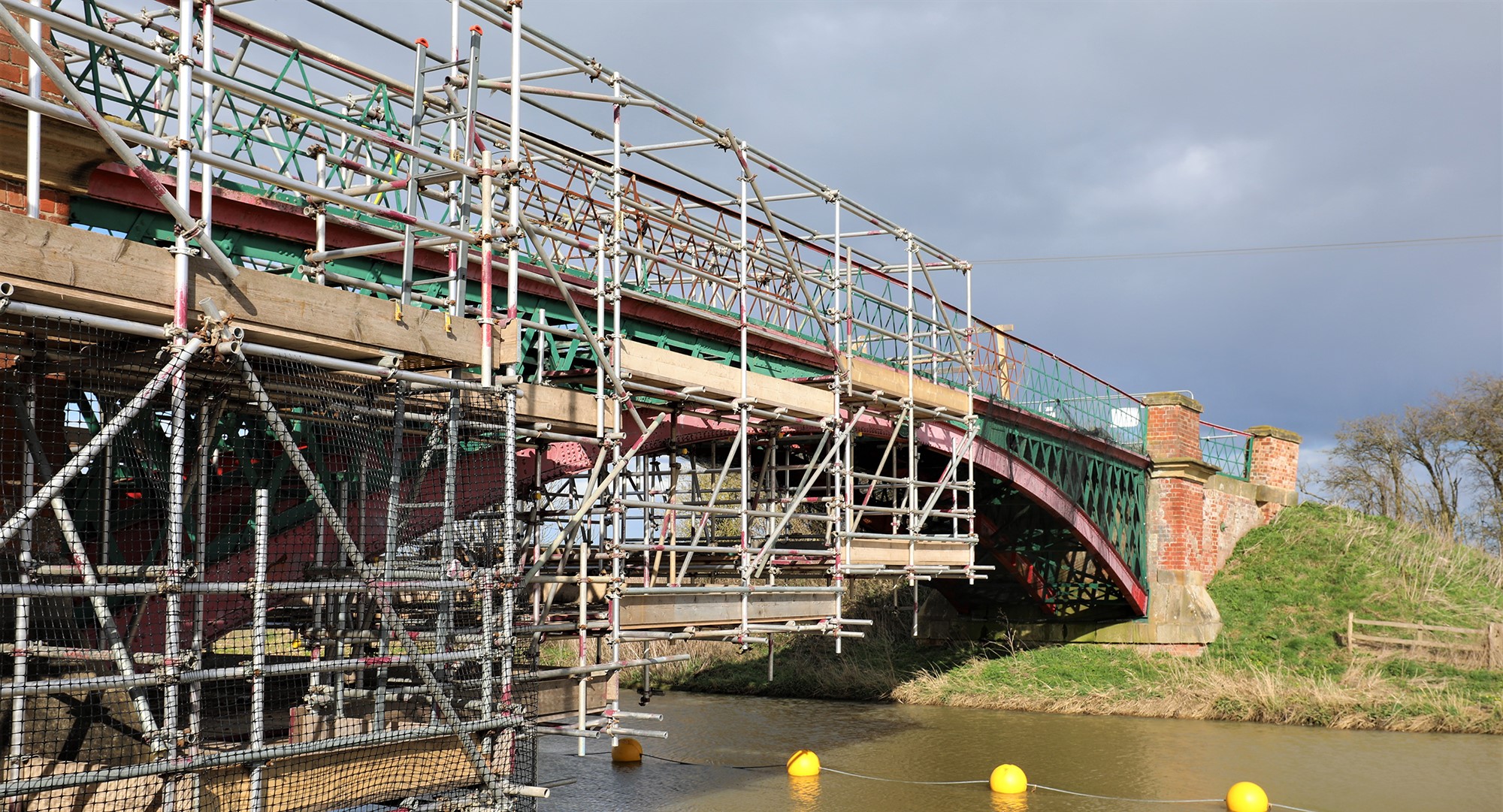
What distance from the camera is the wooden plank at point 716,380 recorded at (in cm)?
1115

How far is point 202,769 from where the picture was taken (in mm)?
6406

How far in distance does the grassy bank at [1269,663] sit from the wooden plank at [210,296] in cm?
1916

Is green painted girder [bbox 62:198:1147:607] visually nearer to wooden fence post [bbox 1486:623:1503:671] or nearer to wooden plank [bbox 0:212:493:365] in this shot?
wooden plank [bbox 0:212:493:365]

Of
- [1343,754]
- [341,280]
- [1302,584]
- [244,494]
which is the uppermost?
[341,280]

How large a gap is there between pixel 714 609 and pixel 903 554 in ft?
16.1

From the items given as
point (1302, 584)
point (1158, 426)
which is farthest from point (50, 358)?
point (1302, 584)

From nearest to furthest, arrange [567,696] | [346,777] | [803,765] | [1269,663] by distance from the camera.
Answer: [346,777], [567,696], [803,765], [1269,663]

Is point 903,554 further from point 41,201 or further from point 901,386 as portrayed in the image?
point 41,201

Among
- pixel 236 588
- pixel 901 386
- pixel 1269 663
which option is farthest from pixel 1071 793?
pixel 236 588

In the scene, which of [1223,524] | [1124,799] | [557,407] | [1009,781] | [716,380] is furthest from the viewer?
[1223,524]

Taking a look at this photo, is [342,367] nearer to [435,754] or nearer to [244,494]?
A: [435,754]

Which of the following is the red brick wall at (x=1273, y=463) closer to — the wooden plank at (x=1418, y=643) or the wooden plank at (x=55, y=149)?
the wooden plank at (x=1418, y=643)

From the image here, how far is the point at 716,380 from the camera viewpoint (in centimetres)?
1243

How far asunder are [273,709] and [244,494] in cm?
212
